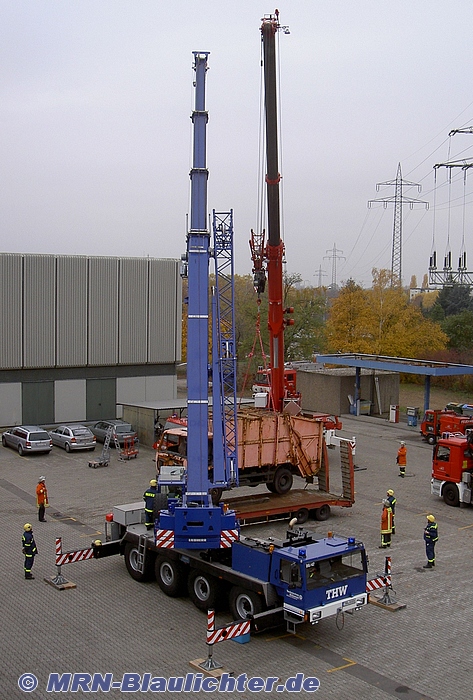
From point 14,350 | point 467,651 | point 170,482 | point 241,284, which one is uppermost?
point 241,284

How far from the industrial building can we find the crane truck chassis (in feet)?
73.7

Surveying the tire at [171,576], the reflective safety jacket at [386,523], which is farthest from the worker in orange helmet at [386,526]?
the tire at [171,576]

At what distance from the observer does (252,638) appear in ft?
41.0

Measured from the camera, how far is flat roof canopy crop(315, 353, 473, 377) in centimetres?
3491

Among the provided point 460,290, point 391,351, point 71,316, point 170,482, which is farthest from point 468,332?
point 170,482

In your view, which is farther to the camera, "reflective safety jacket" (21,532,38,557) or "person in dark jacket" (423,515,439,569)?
"person in dark jacket" (423,515,439,569)

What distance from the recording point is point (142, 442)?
32156 mm

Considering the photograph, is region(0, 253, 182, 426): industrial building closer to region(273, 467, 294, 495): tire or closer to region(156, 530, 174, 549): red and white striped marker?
region(273, 467, 294, 495): tire

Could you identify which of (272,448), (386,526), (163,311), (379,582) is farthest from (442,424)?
(379,582)

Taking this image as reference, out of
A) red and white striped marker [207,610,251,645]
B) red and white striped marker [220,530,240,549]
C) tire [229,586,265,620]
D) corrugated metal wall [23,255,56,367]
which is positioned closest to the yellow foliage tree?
corrugated metal wall [23,255,56,367]

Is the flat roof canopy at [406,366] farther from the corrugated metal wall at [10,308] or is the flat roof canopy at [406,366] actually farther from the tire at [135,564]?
the tire at [135,564]

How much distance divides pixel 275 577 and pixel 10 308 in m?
25.9

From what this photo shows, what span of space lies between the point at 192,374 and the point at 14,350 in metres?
22.7

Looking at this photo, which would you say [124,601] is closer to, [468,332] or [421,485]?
[421,485]
